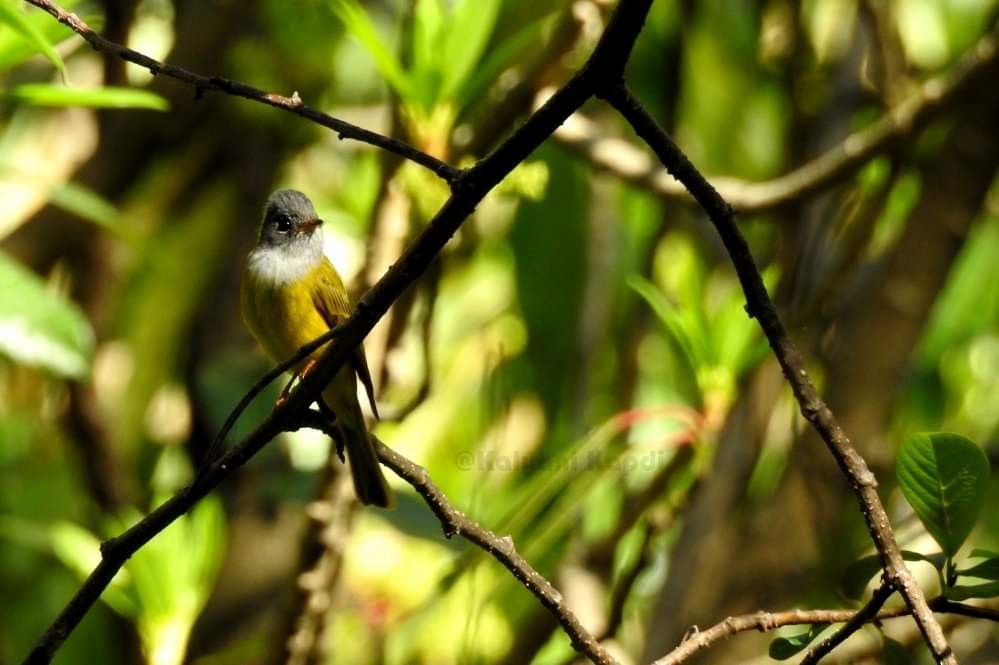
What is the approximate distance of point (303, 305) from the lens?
2254mm

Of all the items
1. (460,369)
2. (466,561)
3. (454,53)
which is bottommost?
(466,561)

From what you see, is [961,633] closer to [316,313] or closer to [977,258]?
[977,258]

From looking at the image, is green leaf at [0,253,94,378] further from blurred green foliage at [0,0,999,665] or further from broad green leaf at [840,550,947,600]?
broad green leaf at [840,550,947,600]

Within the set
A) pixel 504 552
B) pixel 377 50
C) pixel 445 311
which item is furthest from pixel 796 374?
pixel 445 311

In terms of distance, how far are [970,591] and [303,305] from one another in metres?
1.29

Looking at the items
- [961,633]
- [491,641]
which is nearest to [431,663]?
[491,641]

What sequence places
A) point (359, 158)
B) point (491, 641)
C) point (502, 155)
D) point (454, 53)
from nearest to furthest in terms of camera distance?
1. point (502, 155)
2. point (454, 53)
3. point (491, 641)
4. point (359, 158)

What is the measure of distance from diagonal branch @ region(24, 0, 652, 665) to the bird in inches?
24.1

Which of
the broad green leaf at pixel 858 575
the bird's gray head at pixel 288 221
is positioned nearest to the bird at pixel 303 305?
the bird's gray head at pixel 288 221

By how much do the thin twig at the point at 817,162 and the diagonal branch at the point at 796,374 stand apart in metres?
1.24

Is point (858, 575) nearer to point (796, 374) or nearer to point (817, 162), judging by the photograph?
point (796, 374)

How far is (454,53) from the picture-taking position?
2.21 metres

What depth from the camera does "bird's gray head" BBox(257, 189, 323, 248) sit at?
2441mm

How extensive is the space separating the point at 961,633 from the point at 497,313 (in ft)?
4.30
